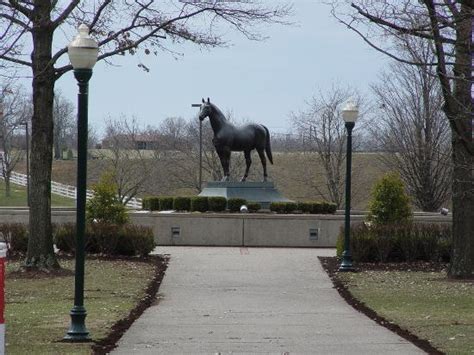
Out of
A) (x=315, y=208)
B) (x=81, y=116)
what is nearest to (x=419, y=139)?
(x=315, y=208)

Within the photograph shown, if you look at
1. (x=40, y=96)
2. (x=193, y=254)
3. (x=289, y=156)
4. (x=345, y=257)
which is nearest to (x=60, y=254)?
(x=193, y=254)

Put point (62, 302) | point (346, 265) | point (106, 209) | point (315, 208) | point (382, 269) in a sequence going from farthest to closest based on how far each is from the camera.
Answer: point (315, 208) < point (106, 209) < point (382, 269) < point (346, 265) < point (62, 302)

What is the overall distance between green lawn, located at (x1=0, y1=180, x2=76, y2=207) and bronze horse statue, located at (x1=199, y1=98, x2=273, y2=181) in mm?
30261

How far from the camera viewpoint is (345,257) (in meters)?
21.4

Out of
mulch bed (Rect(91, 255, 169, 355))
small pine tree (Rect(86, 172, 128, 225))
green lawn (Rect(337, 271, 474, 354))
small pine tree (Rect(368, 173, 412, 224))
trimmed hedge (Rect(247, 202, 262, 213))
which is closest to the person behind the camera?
mulch bed (Rect(91, 255, 169, 355))

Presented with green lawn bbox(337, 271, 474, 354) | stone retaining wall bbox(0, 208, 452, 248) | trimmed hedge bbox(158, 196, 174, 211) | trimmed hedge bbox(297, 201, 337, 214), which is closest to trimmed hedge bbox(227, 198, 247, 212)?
stone retaining wall bbox(0, 208, 452, 248)

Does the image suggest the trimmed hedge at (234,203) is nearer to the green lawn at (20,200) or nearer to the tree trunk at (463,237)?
the tree trunk at (463,237)

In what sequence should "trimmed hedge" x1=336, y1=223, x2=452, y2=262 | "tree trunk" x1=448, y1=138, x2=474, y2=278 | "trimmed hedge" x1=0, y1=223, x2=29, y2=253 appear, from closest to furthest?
"tree trunk" x1=448, y1=138, x2=474, y2=278 < "trimmed hedge" x1=336, y1=223, x2=452, y2=262 < "trimmed hedge" x1=0, y1=223, x2=29, y2=253

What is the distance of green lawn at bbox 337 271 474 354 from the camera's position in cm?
1179

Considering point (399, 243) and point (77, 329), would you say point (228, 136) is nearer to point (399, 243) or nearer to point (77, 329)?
point (399, 243)

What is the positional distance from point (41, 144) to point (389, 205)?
948cm

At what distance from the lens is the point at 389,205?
24641mm

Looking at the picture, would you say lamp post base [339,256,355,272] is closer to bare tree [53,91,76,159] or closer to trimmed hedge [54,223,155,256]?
trimmed hedge [54,223,155,256]

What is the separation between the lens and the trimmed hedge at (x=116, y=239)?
23.5 meters
